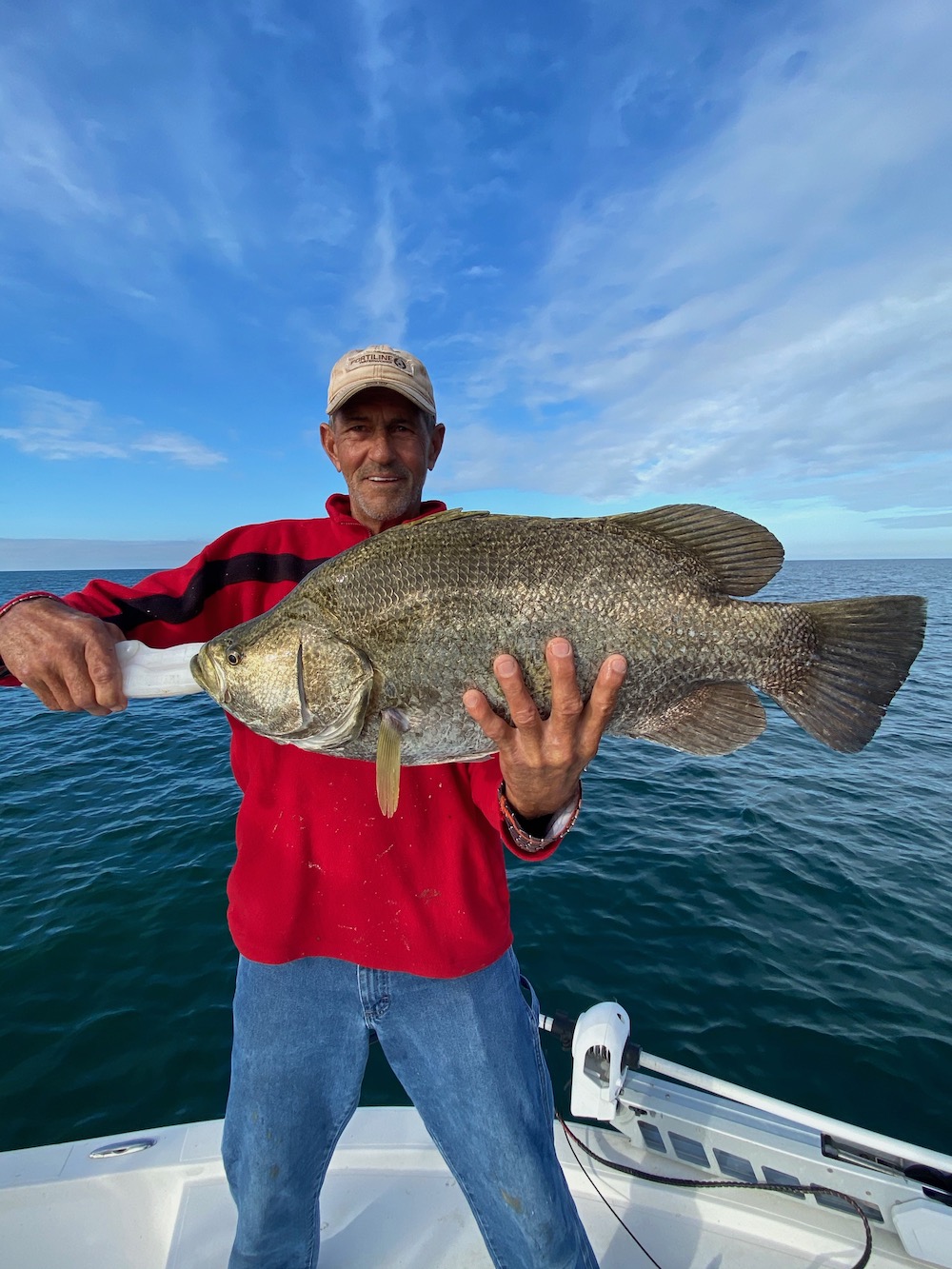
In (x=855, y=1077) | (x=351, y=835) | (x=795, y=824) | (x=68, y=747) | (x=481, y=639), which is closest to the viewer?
(x=481, y=639)

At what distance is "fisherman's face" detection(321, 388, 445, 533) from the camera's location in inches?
126

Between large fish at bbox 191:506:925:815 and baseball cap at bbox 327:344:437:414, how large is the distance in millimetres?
853

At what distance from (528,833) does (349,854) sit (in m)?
0.84

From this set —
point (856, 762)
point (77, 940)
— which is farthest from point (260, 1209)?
point (856, 762)

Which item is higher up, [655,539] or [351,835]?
[655,539]

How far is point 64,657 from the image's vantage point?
7.88 ft

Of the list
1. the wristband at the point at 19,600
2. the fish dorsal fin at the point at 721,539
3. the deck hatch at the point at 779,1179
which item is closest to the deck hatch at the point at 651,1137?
the deck hatch at the point at 779,1179

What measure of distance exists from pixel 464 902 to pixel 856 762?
14599 mm

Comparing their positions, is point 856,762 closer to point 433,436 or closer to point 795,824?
point 795,824

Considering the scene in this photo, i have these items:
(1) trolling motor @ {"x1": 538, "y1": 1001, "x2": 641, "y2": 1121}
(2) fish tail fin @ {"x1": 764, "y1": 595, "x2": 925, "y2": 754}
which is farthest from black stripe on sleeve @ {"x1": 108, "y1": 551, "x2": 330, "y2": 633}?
(1) trolling motor @ {"x1": 538, "y1": 1001, "x2": 641, "y2": 1121}

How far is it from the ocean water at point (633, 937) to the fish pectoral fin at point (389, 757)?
4.64 meters

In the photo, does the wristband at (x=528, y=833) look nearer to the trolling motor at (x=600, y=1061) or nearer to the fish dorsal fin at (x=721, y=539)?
the fish dorsal fin at (x=721, y=539)

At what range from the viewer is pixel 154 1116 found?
17.1ft

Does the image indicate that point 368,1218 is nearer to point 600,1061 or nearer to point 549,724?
point 600,1061
